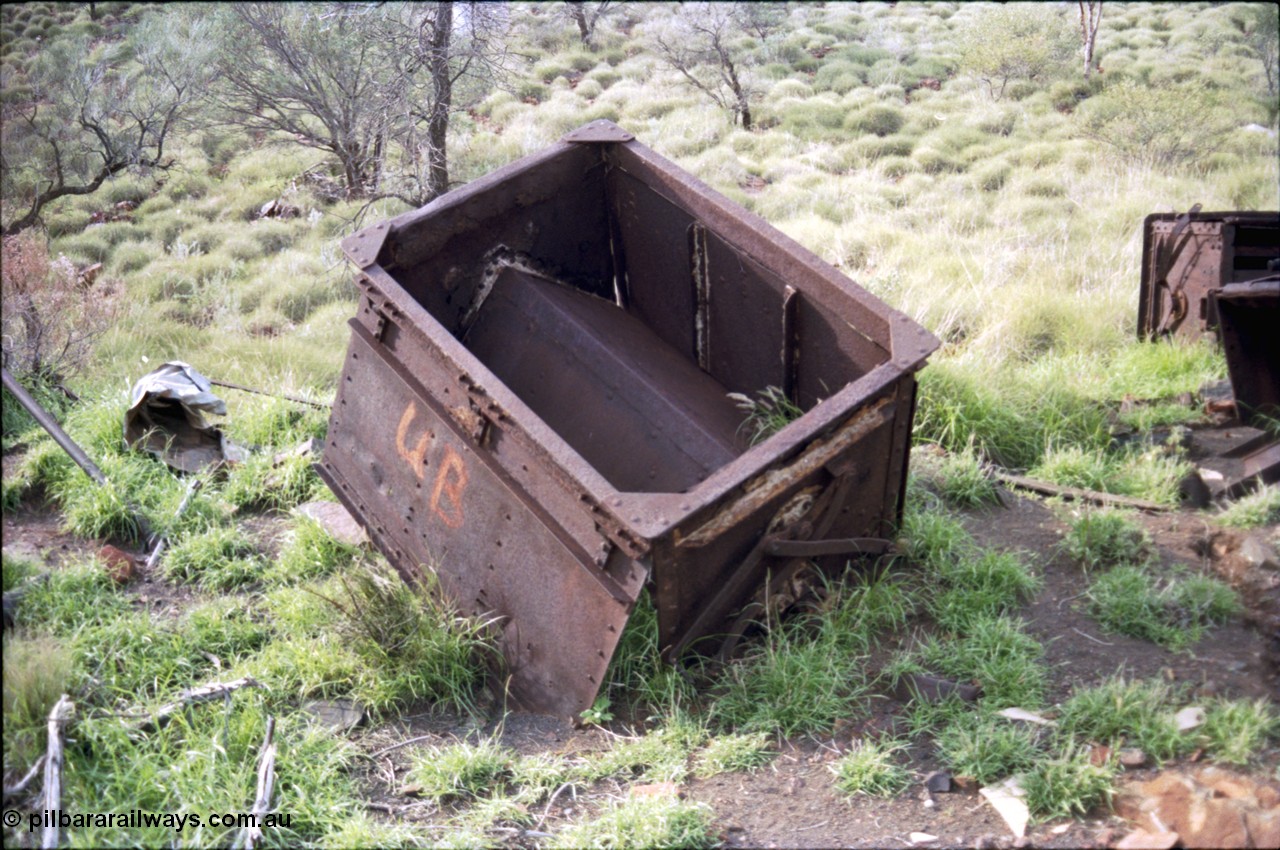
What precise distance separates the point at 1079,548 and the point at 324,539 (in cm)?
316

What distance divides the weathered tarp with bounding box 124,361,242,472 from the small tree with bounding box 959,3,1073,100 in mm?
8295

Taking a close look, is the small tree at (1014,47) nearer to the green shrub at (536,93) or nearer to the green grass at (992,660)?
the green shrub at (536,93)

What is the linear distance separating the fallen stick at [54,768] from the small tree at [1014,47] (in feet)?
32.3

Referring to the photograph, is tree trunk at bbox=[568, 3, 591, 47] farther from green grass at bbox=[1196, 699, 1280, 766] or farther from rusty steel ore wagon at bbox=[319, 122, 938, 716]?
green grass at bbox=[1196, 699, 1280, 766]

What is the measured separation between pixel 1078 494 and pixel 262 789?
367 cm

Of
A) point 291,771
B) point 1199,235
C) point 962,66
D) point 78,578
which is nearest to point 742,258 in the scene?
point 291,771

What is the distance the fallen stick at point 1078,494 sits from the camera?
4.53 meters

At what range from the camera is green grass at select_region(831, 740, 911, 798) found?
289 cm

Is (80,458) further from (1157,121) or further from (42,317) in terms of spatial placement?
(1157,121)

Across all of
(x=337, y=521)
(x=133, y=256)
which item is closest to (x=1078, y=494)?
(x=337, y=521)

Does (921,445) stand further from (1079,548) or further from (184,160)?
(184,160)

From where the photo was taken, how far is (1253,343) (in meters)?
4.84

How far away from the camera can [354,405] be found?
13.6 ft

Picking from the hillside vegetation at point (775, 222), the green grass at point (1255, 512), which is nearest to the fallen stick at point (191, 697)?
the hillside vegetation at point (775, 222)
